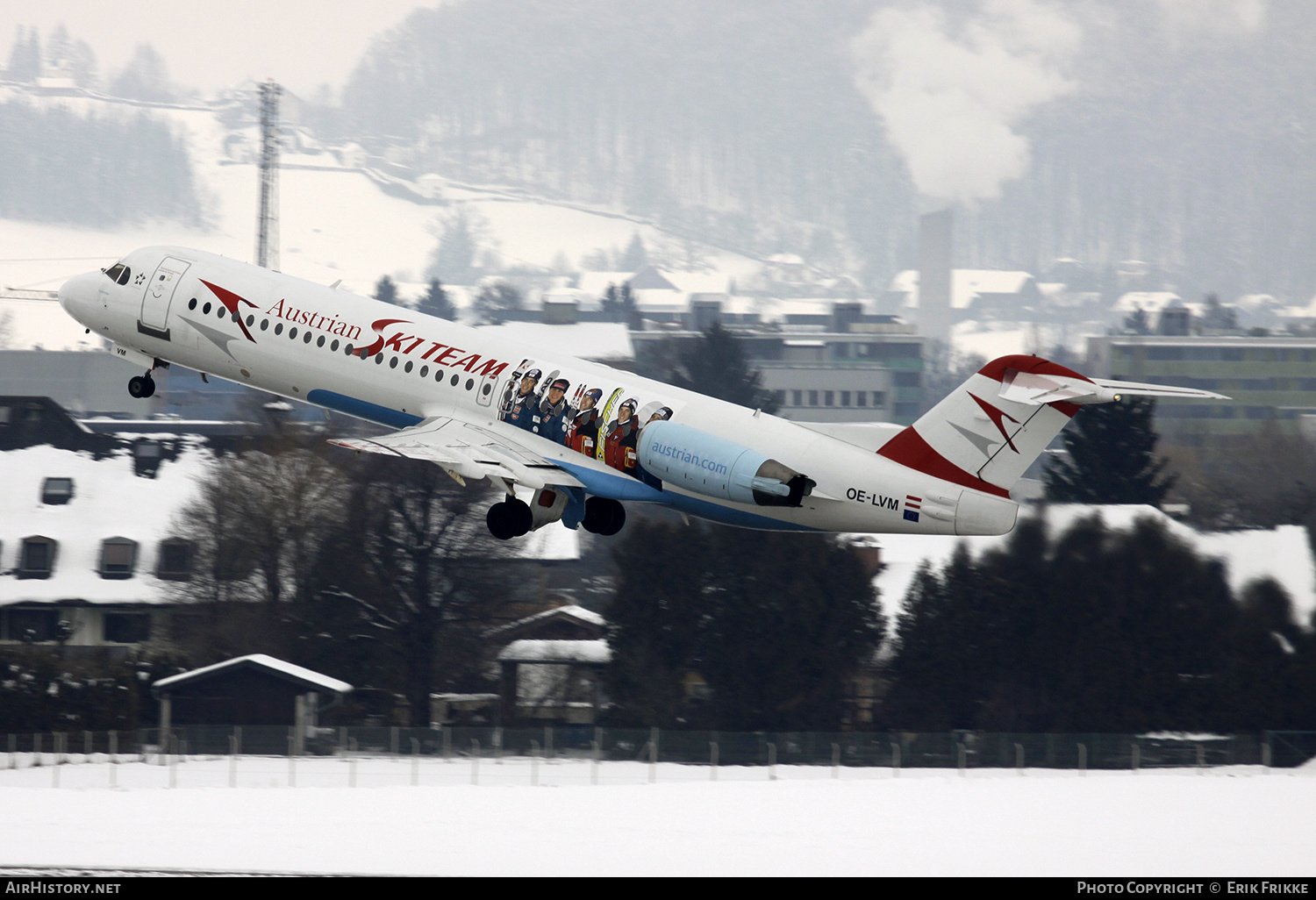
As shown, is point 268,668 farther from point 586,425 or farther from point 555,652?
point 586,425

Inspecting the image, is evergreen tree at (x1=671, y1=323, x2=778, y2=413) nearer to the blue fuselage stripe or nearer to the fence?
the fence

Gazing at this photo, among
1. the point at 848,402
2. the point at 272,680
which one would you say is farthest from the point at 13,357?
the point at 272,680

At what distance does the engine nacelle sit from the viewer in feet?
100

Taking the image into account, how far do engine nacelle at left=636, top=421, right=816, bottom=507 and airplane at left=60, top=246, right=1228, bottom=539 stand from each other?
0.11 feet

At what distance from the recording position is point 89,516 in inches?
2731

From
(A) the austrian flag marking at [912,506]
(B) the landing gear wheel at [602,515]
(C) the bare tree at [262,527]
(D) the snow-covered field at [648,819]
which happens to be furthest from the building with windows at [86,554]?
(A) the austrian flag marking at [912,506]

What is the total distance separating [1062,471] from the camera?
81562mm

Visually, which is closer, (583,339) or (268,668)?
(268,668)

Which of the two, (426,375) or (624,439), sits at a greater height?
(426,375)

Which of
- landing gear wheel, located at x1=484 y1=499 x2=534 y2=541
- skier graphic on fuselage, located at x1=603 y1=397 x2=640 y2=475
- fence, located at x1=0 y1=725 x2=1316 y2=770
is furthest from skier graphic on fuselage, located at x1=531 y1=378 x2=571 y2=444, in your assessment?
fence, located at x1=0 y1=725 x2=1316 y2=770

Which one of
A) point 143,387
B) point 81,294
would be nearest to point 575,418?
point 143,387

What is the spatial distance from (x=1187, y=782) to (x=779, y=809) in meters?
15.0

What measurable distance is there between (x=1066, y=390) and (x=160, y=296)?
20.5 metres
